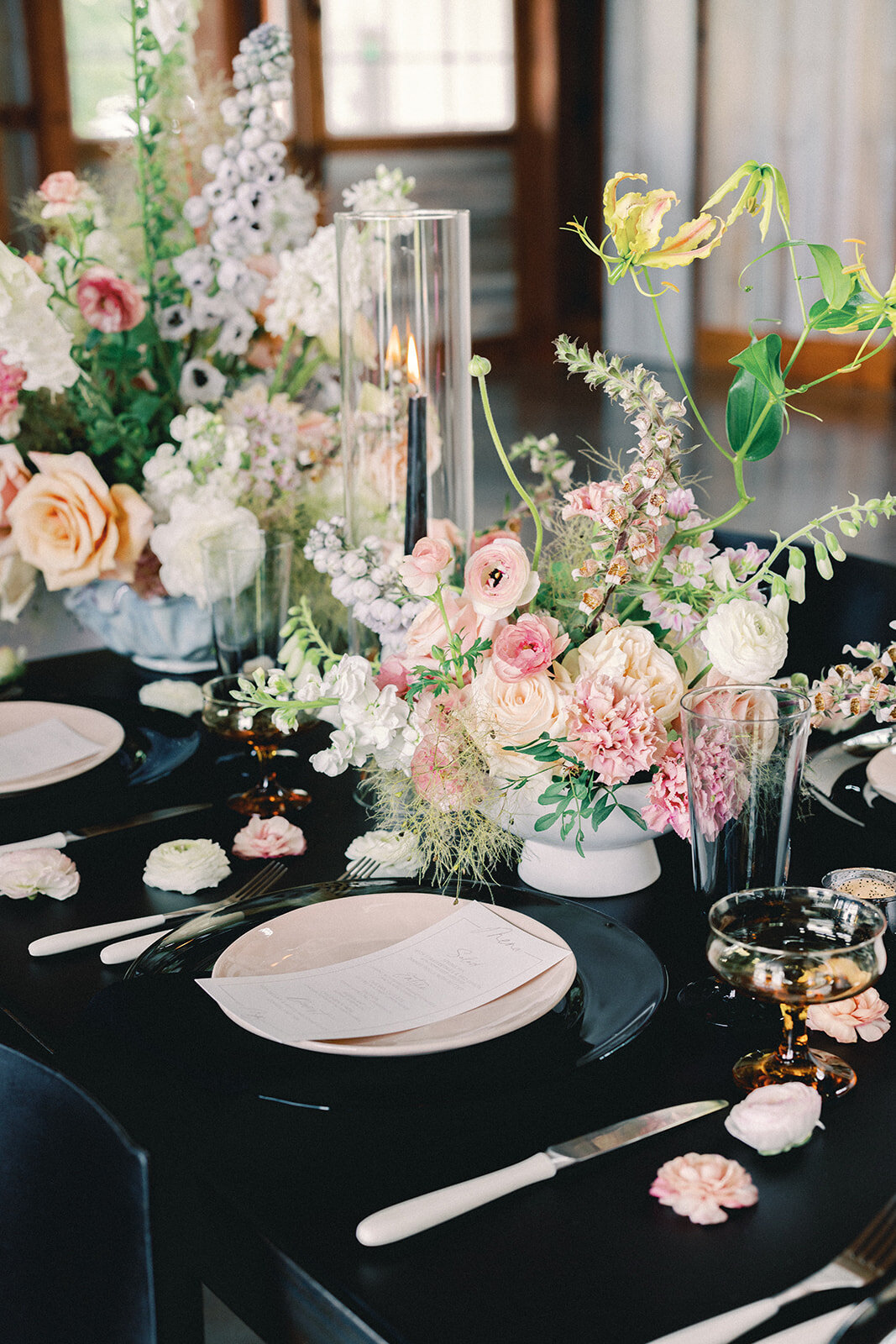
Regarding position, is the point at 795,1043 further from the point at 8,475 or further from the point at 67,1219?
the point at 8,475

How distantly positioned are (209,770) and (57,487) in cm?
39

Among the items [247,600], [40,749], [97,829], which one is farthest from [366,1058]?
[40,749]

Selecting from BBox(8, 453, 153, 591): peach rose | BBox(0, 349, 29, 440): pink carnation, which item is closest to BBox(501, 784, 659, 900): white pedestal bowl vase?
BBox(8, 453, 153, 591): peach rose

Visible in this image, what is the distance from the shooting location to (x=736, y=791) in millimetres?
875

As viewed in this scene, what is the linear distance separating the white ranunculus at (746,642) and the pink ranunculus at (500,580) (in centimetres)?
13

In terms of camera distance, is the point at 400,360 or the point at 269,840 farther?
the point at 400,360

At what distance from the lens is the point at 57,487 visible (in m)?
1.51

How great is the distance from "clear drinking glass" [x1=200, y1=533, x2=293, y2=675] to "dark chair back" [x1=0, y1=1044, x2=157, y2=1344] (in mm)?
568

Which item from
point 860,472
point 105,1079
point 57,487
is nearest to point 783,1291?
point 105,1079

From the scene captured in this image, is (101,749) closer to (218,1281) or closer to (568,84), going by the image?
(218,1281)

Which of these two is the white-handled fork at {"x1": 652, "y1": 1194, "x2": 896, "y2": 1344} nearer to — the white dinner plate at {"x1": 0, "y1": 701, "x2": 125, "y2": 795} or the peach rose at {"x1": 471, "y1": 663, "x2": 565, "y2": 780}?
the peach rose at {"x1": 471, "y1": 663, "x2": 565, "y2": 780}

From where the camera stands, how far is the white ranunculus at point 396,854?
1.06 m

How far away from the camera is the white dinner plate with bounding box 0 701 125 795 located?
1270mm

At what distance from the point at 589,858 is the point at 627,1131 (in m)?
0.32
